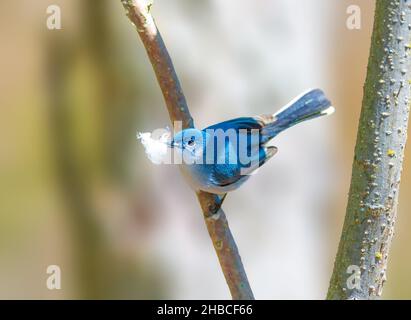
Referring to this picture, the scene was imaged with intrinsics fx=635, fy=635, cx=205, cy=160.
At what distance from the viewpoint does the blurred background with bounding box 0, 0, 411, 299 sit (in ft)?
9.55

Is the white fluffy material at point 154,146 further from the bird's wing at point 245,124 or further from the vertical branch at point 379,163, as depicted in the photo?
the vertical branch at point 379,163

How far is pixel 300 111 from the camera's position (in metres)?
1.83

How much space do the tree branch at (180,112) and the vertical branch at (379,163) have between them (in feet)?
0.99

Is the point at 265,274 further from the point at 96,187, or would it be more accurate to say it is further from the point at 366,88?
the point at 366,88

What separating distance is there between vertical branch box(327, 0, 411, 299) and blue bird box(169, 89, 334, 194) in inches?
17.3

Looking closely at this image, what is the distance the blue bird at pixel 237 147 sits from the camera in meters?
1.74

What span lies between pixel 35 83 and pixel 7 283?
3.10 feet

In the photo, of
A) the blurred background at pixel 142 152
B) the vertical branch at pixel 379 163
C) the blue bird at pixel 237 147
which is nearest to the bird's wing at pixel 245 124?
the blue bird at pixel 237 147

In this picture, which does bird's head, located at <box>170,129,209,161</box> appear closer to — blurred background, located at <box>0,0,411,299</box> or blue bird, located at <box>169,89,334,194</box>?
blue bird, located at <box>169,89,334,194</box>

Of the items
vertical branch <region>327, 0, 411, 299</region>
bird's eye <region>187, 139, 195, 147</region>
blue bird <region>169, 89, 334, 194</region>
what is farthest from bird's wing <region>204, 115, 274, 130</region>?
vertical branch <region>327, 0, 411, 299</region>
